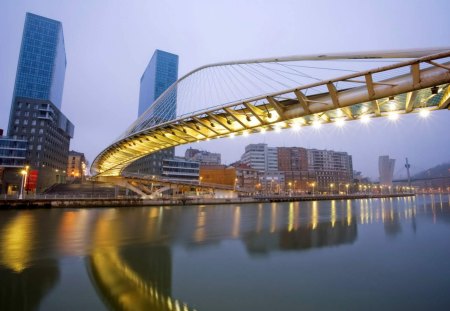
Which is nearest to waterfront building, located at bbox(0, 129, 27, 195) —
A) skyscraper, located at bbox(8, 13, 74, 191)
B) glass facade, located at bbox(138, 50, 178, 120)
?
skyscraper, located at bbox(8, 13, 74, 191)

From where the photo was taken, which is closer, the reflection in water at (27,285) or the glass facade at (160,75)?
the reflection in water at (27,285)

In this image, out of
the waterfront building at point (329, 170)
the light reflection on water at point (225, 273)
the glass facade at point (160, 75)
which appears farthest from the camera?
the waterfront building at point (329, 170)

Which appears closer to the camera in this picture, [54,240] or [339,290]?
[339,290]

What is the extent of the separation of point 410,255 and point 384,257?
6.56 ft

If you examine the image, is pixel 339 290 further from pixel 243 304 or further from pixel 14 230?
pixel 14 230

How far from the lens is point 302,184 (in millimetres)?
159500

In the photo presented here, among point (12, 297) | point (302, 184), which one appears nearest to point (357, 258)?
point (12, 297)

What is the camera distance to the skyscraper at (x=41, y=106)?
7744 centimetres

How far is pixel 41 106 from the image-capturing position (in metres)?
80.8

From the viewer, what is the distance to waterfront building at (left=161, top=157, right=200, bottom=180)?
103438mm

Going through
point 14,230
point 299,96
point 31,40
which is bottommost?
point 14,230

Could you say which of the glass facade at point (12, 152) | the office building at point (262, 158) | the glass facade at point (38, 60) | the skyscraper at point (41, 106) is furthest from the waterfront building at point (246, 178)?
the glass facade at point (38, 60)

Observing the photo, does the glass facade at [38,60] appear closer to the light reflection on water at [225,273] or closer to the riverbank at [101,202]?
the riverbank at [101,202]

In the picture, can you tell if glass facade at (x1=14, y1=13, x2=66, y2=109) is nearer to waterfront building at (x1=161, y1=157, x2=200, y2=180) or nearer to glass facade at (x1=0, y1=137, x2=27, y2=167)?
glass facade at (x1=0, y1=137, x2=27, y2=167)
